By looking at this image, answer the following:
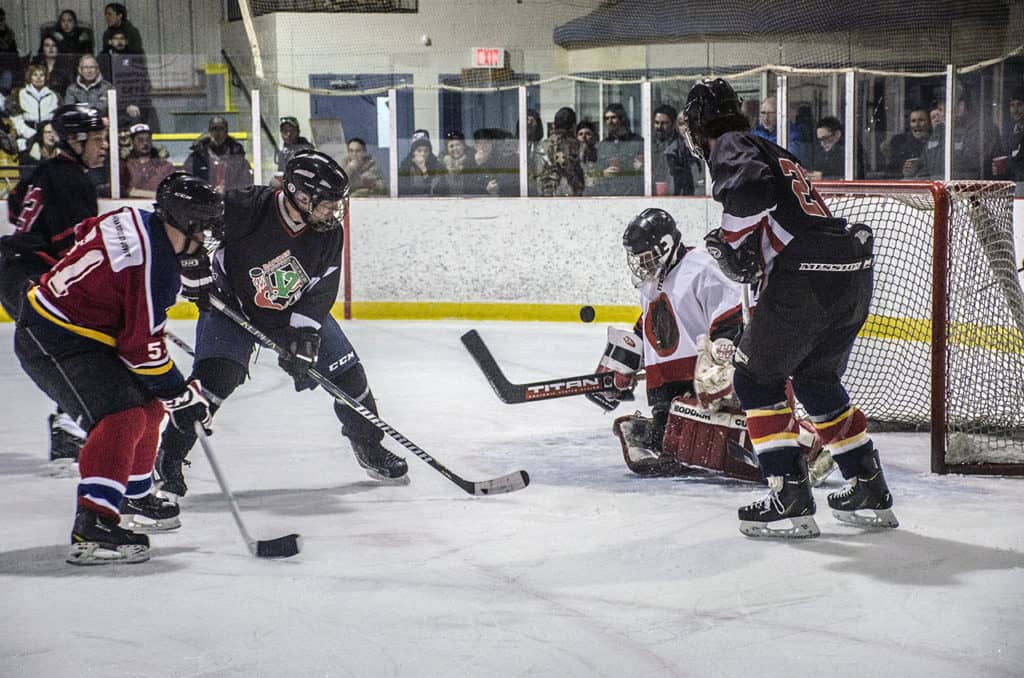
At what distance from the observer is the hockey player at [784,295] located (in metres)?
2.82

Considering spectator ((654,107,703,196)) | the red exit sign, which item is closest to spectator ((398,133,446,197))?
the red exit sign

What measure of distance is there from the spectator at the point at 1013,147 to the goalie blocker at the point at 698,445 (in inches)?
116

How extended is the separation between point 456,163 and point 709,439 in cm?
397

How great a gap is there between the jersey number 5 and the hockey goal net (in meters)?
0.89

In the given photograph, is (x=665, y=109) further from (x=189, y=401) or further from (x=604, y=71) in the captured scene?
(x=189, y=401)

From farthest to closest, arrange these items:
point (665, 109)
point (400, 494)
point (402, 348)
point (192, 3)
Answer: point (192, 3) → point (665, 109) → point (402, 348) → point (400, 494)

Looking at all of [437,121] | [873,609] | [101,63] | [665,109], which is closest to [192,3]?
[101,63]

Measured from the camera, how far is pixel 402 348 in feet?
20.3

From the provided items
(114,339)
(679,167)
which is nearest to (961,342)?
(114,339)

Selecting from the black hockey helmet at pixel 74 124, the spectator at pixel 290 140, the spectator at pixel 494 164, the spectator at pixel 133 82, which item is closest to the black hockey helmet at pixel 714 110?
the black hockey helmet at pixel 74 124

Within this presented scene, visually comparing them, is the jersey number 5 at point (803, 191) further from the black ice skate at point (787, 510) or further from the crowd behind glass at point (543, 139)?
the crowd behind glass at point (543, 139)

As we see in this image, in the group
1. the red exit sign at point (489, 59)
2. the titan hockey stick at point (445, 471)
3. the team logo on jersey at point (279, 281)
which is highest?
the red exit sign at point (489, 59)

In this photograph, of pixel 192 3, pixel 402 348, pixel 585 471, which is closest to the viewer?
Answer: pixel 585 471

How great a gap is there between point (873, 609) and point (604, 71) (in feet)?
16.9
